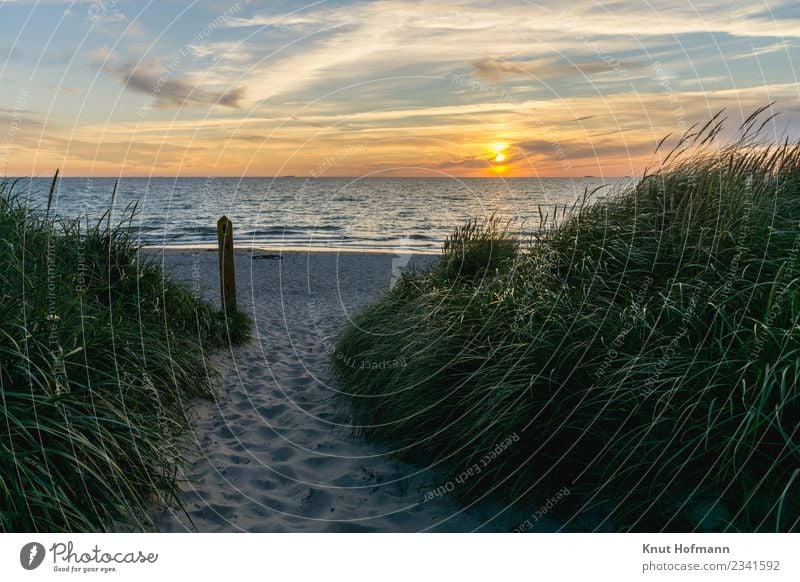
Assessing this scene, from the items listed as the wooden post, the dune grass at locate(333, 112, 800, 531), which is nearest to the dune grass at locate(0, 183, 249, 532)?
the dune grass at locate(333, 112, 800, 531)

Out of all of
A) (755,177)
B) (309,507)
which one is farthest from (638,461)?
(755,177)

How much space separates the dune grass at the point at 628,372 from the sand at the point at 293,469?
197 millimetres

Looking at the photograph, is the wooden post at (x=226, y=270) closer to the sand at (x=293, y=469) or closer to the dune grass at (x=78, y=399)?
the sand at (x=293, y=469)

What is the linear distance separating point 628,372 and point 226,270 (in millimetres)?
6226

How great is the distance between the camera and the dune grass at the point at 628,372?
3.15 meters

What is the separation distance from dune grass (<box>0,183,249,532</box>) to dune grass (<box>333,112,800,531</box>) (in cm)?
176

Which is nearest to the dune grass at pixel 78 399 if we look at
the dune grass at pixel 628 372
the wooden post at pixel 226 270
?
the dune grass at pixel 628 372

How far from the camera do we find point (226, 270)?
8336 millimetres

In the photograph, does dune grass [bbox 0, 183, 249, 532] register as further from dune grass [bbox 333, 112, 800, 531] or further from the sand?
dune grass [bbox 333, 112, 800, 531]

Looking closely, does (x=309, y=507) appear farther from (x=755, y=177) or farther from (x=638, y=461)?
(x=755, y=177)

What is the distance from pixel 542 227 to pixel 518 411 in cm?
291

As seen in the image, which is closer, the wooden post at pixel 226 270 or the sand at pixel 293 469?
the sand at pixel 293 469

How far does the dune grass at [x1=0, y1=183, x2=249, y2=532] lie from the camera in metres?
2.82

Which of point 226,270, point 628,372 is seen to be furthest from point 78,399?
point 226,270
